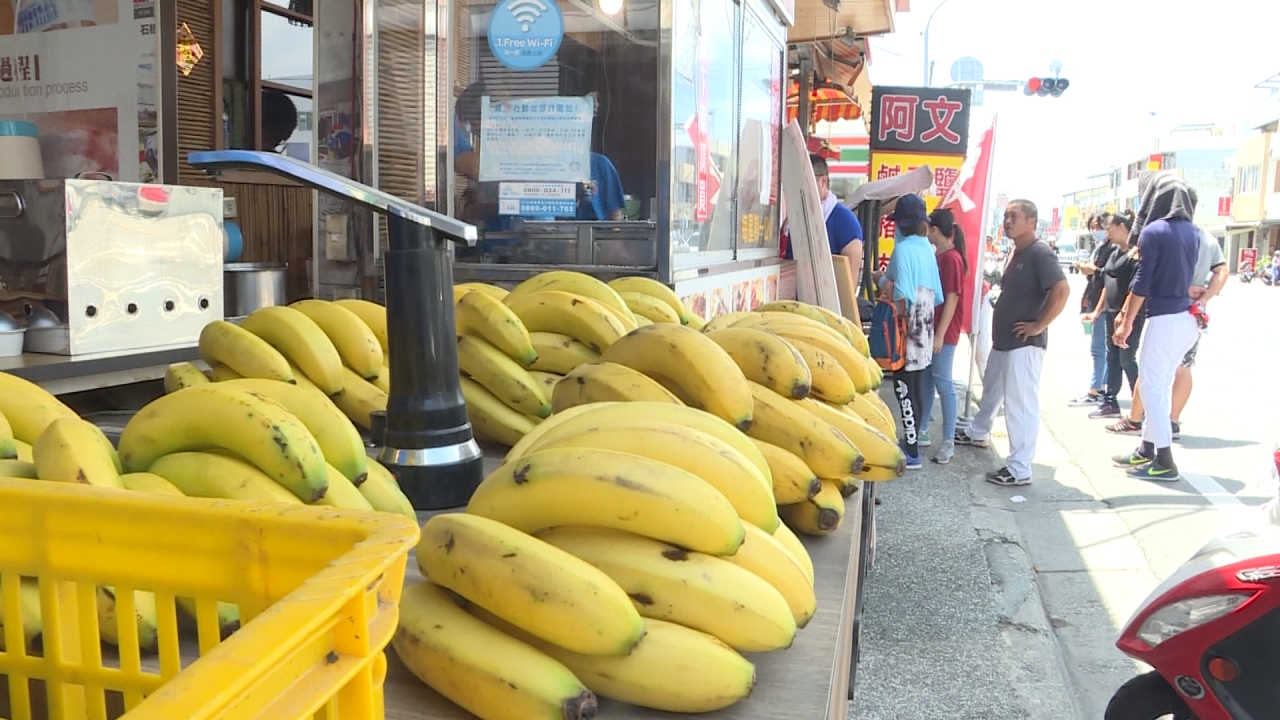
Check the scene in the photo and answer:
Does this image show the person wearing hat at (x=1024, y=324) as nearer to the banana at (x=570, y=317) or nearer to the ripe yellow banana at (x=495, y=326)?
the banana at (x=570, y=317)

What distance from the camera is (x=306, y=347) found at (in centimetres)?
180

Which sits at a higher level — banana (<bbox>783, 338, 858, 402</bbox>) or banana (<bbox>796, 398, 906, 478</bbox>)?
banana (<bbox>783, 338, 858, 402</bbox>)

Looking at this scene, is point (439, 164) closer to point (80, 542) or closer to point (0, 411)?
point (0, 411)

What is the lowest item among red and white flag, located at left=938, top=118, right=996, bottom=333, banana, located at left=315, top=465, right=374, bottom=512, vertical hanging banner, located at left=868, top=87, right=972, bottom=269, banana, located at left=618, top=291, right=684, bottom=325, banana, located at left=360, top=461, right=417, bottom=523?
banana, located at left=360, top=461, right=417, bottom=523

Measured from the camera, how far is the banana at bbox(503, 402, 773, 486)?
1.39 metres

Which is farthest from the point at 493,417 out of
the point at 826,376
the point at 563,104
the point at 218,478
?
the point at 563,104

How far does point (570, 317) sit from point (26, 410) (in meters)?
1.07

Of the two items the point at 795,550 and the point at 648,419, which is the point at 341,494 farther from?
the point at 795,550

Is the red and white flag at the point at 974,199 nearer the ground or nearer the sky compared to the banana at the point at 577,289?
nearer the sky

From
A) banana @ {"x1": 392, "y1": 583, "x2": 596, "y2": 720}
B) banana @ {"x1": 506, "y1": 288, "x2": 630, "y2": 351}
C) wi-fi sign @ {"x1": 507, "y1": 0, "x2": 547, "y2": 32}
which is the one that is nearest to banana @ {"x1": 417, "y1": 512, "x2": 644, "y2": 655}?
banana @ {"x1": 392, "y1": 583, "x2": 596, "y2": 720}

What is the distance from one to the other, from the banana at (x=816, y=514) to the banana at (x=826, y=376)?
1.28ft

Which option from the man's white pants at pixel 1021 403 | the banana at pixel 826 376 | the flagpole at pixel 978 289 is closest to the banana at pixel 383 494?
the banana at pixel 826 376

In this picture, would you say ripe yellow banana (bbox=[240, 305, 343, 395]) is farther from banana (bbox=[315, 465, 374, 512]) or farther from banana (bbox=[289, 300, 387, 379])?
banana (bbox=[315, 465, 374, 512])

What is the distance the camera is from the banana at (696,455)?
50.9 inches
